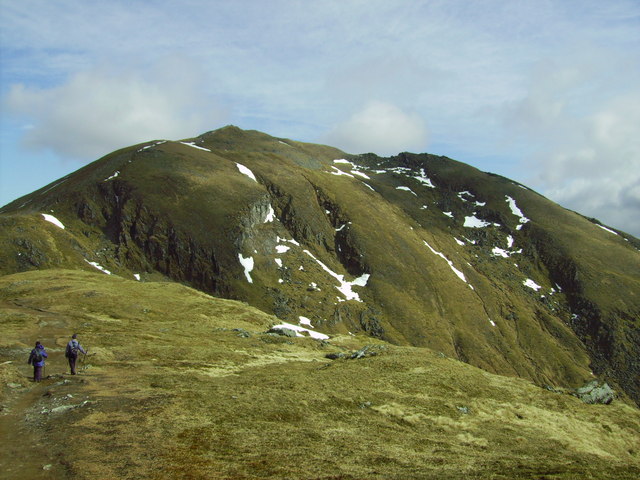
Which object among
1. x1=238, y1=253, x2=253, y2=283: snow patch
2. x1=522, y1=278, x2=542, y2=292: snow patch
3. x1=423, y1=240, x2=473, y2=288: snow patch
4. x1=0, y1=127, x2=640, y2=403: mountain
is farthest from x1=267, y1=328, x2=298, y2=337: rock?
x1=522, y1=278, x2=542, y2=292: snow patch

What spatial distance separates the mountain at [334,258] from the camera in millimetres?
121562

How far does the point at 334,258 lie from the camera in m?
154

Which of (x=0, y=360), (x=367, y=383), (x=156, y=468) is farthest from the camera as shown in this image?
(x=367, y=383)

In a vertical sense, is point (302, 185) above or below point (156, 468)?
above

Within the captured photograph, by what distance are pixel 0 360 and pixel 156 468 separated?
2239cm

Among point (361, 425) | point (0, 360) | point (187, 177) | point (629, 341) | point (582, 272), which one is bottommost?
point (629, 341)

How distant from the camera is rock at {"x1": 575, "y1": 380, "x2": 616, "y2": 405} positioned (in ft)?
135

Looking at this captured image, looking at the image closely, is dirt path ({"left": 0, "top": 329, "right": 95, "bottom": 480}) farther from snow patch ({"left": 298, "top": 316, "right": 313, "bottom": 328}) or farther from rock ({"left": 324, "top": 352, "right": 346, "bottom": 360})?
snow patch ({"left": 298, "top": 316, "right": 313, "bottom": 328})

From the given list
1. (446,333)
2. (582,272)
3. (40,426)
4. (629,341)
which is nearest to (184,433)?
(40,426)

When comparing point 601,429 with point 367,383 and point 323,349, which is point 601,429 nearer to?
point 367,383

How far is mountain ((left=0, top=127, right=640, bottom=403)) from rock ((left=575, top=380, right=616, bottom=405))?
7738 cm

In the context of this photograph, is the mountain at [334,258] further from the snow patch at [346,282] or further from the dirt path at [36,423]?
the dirt path at [36,423]

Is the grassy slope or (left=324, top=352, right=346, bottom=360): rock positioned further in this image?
(left=324, top=352, right=346, bottom=360): rock

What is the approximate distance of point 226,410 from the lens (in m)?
26.2
